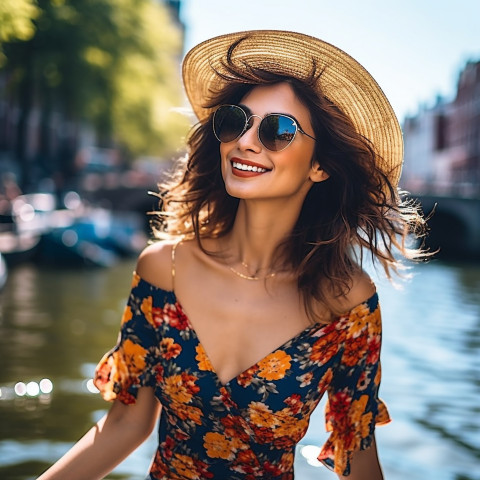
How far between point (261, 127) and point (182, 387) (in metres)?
0.57

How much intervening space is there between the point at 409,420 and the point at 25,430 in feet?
10.3

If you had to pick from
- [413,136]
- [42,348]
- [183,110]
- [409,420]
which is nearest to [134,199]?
[42,348]

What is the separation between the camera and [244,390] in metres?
1.74

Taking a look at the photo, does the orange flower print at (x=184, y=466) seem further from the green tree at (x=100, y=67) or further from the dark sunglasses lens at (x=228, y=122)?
the green tree at (x=100, y=67)

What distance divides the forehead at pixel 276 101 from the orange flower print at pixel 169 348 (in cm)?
53

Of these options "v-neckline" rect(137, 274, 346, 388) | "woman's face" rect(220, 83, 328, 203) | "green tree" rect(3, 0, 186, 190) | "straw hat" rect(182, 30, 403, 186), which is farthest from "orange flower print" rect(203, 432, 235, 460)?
"green tree" rect(3, 0, 186, 190)

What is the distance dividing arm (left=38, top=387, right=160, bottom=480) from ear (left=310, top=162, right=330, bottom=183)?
62 cm

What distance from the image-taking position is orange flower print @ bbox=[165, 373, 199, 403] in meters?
1.75

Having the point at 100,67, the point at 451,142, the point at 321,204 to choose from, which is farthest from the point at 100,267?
the point at 451,142

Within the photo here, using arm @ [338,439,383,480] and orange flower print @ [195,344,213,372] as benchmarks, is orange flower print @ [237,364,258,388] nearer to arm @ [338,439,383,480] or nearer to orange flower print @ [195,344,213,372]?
orange flower print @ [195,344,213,372]

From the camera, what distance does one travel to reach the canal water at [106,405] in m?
5.92

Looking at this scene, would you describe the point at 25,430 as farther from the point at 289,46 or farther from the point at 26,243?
the point at 26,243

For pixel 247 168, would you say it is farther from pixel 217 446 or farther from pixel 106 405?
pixel 106 405

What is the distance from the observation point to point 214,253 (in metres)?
1.95
